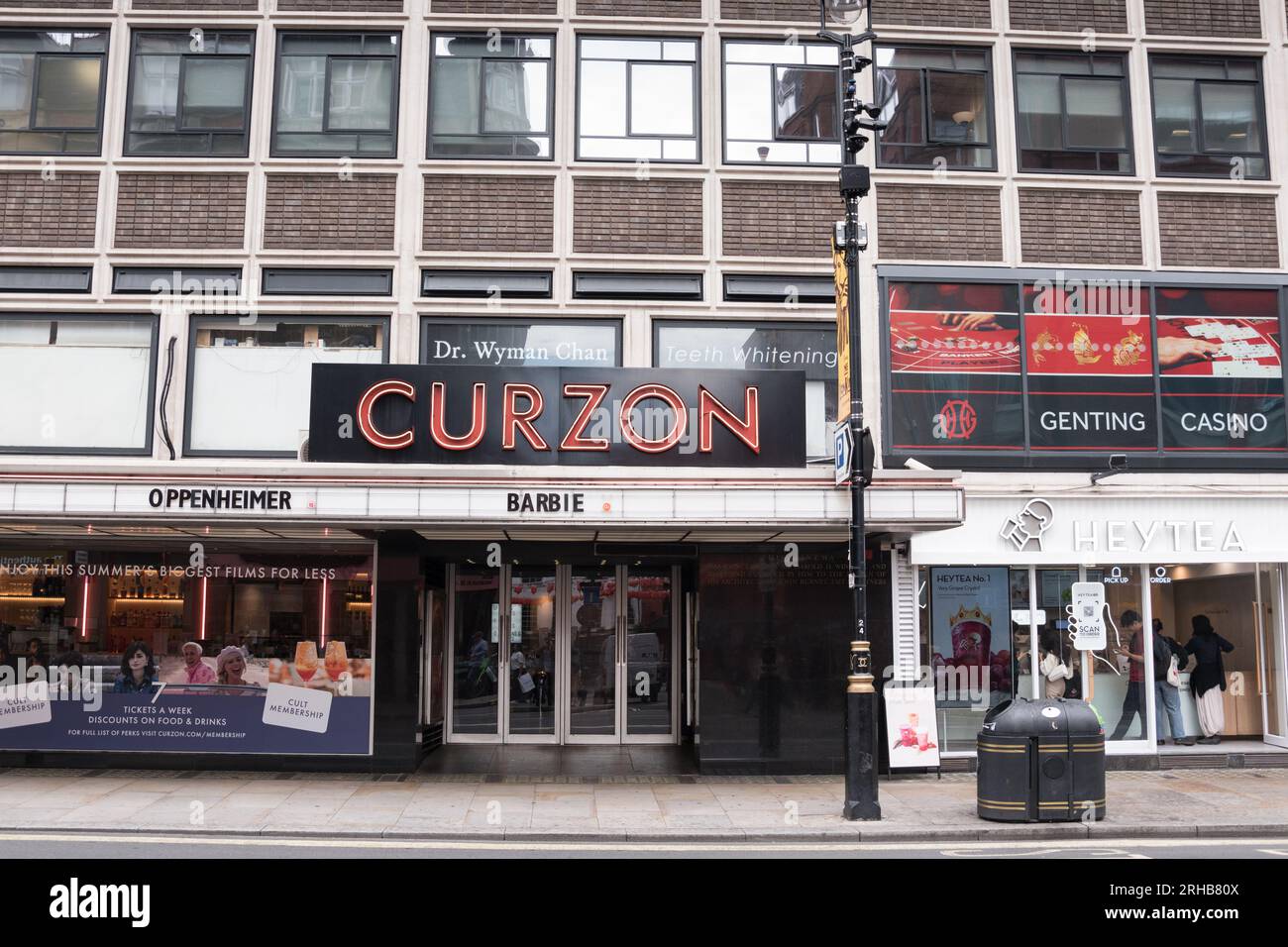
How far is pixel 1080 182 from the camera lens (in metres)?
16.5

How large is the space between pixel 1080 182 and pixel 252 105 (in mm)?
12157

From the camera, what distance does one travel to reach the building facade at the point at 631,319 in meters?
15.0

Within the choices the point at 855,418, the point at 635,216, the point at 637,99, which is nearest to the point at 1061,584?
the point at 855,418

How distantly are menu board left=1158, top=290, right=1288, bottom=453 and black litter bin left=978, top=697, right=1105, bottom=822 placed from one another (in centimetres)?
630

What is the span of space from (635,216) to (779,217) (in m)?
2.08

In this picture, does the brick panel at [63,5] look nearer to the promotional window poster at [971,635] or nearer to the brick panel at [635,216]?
the brick panel at [635,216]

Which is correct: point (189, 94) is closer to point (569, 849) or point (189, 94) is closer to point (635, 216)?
point (635, 216)

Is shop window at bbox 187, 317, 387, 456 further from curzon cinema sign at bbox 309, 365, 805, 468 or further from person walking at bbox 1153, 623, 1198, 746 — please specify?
person walking at bbox 1153, 623, 1198, 746

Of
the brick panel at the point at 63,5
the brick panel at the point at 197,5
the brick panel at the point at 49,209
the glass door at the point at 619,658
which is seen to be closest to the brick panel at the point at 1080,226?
the glass door at the point at 619,658

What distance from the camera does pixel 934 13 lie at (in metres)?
16.7

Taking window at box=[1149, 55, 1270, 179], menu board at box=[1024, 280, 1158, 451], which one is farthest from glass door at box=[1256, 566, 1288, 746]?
window at box=[1149, 55, 1270, 179]

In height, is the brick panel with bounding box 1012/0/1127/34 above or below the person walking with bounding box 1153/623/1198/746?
above

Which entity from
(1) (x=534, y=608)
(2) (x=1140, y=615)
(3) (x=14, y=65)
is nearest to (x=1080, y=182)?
(2) (x=1140, y=615)

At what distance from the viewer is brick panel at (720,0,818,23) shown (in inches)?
653
